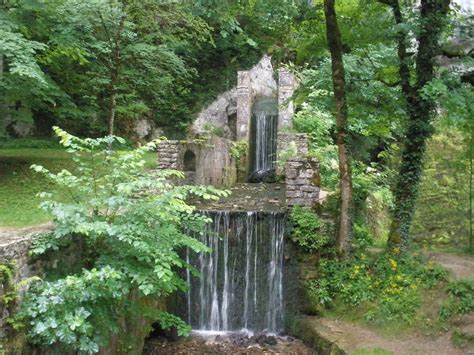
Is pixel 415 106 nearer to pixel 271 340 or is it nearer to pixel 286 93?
pixel 271 340

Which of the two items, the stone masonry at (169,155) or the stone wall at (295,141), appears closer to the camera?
the stone masonry at (169,155)

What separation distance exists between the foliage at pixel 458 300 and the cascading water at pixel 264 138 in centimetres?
959

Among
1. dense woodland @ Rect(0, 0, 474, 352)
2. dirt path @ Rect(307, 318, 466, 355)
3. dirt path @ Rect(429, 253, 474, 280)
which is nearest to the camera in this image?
dense woodland @ Rect(0, 0, 474, 352)

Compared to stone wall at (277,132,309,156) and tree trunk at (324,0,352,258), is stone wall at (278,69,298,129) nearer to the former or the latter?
stone wall at (277,132,309,156)

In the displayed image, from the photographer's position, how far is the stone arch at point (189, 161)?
1152 centimetres

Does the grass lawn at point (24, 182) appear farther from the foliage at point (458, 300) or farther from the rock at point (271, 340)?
the foliage at point (458, 300)

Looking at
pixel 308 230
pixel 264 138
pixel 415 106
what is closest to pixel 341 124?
pixel 415 106

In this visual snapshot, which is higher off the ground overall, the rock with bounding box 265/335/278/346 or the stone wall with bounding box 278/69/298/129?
the stone wall with bounding box 278/69/298/129

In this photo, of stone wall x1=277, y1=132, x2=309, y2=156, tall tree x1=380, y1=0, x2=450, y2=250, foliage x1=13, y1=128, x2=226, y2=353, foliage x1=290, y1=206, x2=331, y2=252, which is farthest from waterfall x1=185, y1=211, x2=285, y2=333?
stone wall x1=277, y1=132, x2=309, y2=156

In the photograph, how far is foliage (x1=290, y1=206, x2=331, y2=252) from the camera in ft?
28.9

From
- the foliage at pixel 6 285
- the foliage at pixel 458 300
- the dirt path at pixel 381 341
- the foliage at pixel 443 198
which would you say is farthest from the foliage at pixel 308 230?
the foliage at pixel 6 285

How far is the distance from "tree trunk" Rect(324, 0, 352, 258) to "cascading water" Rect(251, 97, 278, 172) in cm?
785

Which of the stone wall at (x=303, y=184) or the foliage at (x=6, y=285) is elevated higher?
the stone wall at (x=303, y=184)

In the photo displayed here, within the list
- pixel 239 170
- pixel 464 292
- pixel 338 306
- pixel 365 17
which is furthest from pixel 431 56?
pixel 239 170
